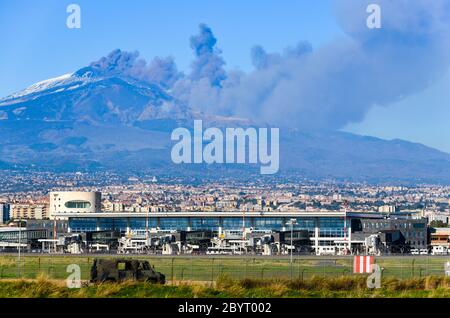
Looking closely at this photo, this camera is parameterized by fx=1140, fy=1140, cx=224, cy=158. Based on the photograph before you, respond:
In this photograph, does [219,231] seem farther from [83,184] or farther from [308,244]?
[83,184]

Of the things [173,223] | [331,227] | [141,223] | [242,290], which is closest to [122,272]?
[242,290]

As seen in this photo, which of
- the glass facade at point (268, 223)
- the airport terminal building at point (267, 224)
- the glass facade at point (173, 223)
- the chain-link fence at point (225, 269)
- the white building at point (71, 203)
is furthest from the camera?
the white building at point (71, 203)

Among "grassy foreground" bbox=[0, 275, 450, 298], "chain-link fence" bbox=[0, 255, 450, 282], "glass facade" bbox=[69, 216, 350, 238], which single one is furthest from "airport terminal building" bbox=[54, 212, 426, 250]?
"grassy foreground" bbox=[0, 275, 450, 298]

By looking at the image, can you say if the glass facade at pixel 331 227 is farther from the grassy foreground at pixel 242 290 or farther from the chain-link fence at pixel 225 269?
the grassy foreground at pixel 242 290

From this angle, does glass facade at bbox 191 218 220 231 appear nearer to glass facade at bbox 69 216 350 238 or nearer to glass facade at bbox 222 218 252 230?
glass facade at bbox 69 216 350 238

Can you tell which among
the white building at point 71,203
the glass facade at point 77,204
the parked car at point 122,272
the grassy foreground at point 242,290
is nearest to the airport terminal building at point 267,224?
the white building at point 71,203

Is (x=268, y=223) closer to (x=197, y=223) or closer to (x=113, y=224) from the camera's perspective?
(x=197, y=223)

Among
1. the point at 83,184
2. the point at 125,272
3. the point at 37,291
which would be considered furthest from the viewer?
the point at 83,184
